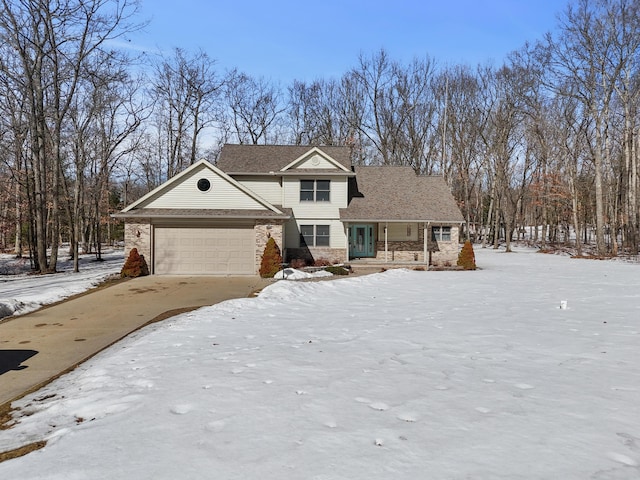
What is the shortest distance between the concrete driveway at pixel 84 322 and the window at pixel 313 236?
6019 millimetres

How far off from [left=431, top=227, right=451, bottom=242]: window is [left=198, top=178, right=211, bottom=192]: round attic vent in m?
12.6

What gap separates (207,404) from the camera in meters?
3.97

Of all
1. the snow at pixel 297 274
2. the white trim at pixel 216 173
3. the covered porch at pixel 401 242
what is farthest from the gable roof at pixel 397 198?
the snow at pixel 297 274

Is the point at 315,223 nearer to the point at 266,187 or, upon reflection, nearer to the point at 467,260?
the point at 266,187

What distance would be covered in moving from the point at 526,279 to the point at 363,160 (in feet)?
88.2

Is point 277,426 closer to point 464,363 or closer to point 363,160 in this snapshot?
point 464,363

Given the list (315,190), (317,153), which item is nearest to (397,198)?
(315,190)

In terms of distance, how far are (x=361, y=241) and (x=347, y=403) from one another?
18.3 meters

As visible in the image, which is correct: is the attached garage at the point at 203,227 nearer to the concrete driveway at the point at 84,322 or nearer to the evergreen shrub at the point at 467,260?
the concrete driveway at the point at 84,322

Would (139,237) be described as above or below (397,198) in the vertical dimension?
below

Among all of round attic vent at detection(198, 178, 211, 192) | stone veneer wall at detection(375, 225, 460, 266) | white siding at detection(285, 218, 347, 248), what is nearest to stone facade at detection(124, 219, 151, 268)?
round attic vent at detection(198, 178, 211, 192)

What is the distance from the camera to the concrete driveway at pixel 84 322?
5535mm

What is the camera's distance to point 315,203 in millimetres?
21031

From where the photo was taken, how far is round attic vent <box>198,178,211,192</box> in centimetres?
1789
